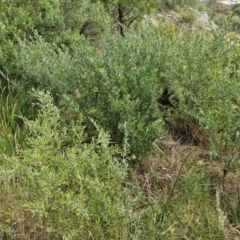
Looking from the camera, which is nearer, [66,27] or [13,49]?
[13,49]

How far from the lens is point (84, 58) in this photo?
2684 millimetres

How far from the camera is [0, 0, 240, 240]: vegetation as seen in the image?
5.63 feet

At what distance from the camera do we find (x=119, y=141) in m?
2.44

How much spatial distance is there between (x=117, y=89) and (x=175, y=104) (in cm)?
71

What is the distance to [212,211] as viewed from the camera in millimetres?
2043

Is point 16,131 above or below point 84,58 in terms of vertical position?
below

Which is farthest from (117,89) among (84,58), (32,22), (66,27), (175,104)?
(66,27)

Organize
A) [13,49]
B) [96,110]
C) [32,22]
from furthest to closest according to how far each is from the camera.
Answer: [32,22] < [13,49] < [96,110]

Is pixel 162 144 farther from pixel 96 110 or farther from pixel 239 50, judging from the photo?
pixel 239 50

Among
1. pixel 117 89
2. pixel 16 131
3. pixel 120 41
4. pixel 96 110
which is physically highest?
pixel 120 41

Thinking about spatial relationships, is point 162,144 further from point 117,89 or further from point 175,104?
point 117,89

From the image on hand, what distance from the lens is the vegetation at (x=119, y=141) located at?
1.72 m

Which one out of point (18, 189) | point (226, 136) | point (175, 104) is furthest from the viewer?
point (175, 104)

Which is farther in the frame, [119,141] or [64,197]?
[119,141]
